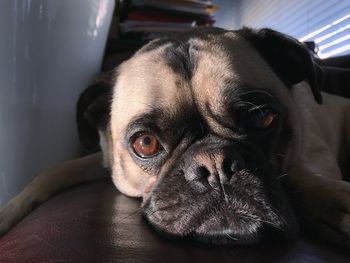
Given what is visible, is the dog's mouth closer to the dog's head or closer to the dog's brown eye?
the dog's head

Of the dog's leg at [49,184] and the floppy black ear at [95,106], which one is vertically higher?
the floppy black ear at [95,106]

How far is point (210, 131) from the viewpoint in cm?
106

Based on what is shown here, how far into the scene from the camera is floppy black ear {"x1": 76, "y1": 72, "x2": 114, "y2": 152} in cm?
142

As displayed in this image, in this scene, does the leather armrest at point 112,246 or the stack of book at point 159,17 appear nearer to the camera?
the leather armrest at point 112,246

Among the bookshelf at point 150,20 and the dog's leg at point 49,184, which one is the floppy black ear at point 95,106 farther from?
the bookshelf at point 150,20

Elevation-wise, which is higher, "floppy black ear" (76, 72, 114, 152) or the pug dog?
the pug dog

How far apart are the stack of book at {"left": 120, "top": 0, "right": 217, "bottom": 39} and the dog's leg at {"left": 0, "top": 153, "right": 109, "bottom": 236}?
46.1 inches

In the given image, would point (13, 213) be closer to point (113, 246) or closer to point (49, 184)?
point (49, 184)

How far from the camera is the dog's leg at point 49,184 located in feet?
4.00

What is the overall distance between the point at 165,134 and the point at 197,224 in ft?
0.90

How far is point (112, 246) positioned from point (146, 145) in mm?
422

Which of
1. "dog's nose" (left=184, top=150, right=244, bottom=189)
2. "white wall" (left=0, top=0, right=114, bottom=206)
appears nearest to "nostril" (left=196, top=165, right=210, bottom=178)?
"dog's nose" (left=184, top=150, right=244, bottom=189)

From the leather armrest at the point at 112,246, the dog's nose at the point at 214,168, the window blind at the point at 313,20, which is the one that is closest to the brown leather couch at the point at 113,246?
the leather armrest at the point at 112,246

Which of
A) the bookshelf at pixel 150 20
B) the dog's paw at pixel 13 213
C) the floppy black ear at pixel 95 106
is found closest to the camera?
the dog's paw at pixel 13 213
